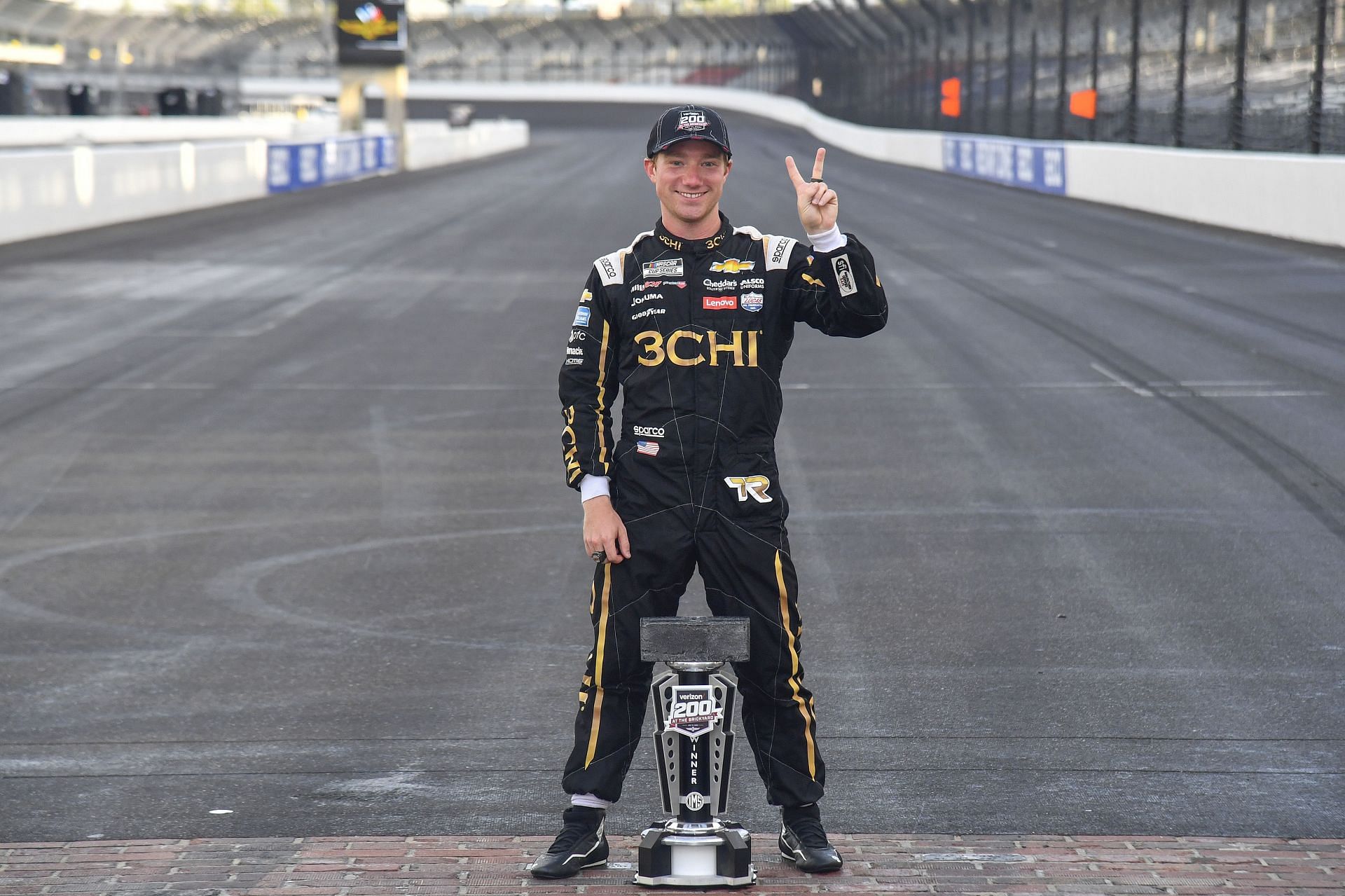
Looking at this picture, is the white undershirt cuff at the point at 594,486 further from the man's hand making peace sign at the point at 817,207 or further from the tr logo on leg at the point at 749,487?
the man's hand making peace sign at the point at 817,207

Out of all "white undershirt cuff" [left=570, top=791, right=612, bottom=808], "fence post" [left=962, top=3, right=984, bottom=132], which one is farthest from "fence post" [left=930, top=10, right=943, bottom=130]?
"white undershirt cuff" [left=570, top=791, right=612, bottom=808]

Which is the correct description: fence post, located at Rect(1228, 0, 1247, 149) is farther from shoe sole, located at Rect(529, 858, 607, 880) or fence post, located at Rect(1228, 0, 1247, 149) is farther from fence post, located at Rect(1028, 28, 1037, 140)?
shoe sole, located at Rect(529, 858, 607, 880)

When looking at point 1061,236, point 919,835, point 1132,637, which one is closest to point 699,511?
point 919,835

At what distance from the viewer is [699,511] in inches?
173

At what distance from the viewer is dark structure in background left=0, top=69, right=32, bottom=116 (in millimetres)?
55531

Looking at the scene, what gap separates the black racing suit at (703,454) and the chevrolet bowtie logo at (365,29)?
178 feet

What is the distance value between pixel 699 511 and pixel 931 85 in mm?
56189

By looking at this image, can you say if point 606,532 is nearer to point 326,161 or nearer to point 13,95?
point 326,161

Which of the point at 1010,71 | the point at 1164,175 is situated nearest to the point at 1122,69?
the point at 1164,175

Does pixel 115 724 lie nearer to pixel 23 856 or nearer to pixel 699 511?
pixel 23 856

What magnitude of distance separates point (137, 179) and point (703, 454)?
1128 inches

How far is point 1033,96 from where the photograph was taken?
44719mm

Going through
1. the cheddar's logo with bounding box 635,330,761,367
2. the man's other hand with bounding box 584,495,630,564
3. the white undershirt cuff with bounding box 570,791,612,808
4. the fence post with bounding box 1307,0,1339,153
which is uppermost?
the fence post with bounding box 1307,0,1339,153

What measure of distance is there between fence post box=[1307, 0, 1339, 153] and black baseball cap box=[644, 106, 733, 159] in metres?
23.5
